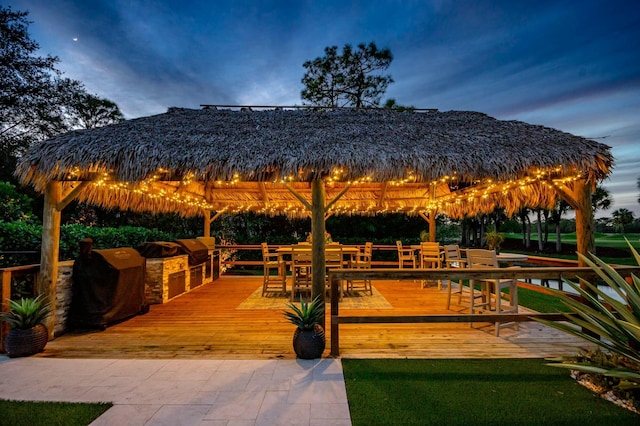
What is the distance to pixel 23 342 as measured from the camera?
10.3ft

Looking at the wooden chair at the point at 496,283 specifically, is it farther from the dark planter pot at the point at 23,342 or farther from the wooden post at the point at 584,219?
the dark planter pot at the point at 23,342

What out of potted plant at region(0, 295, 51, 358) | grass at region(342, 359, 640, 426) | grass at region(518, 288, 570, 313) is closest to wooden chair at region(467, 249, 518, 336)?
grass at region(342, 359, 640, 426)

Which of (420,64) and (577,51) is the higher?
(420,64)

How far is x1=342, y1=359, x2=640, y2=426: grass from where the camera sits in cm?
210

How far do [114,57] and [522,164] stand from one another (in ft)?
44.9

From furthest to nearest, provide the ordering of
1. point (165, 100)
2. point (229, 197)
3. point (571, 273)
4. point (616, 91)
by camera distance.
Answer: point (165, 100)
point (616, 91)
point (229, 197)
point (571, 273)

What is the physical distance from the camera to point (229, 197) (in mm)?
8969

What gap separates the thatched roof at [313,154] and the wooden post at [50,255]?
44 cm

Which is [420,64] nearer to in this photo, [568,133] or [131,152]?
[568,133]

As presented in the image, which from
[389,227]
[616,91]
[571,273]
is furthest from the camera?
[389,227]

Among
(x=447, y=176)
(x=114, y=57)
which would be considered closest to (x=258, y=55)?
(x=114, y=57)

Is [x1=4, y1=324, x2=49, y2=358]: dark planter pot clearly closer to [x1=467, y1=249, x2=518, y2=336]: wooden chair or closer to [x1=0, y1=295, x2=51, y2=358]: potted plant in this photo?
[x1=0, y1=295, x2=51, y2=358]: potted plant

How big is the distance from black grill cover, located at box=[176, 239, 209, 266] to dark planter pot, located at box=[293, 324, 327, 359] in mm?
4609

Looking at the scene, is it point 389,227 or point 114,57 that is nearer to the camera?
point 114,57
